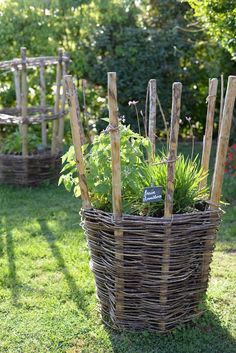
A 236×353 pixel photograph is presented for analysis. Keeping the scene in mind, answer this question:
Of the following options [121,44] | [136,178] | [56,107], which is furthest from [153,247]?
[121,44]

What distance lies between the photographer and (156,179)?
10.9ft

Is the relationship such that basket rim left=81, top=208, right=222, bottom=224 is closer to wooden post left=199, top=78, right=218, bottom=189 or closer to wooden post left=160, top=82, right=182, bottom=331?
wooden post left=160, top=82, right=182, bottom=331

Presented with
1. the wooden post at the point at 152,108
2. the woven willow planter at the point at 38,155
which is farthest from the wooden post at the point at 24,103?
the wooden post at the point at 152,108

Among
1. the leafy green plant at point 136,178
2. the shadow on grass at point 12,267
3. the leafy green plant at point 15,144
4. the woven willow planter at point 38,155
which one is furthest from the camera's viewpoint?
the leafy green plant at point 15,144

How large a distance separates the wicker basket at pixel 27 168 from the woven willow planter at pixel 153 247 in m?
3.58

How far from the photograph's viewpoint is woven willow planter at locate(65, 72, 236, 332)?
3.11 m

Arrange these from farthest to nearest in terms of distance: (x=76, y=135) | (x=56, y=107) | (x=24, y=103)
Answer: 1. (x=56, y=107)
2. (x=24, y=103)
3. (x=76, y=135)

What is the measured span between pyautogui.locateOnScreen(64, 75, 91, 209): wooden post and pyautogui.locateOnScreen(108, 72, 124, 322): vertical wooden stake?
287 mm

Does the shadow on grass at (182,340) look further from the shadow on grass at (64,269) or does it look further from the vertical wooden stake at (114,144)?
the vertical wooden stake at (114,144)

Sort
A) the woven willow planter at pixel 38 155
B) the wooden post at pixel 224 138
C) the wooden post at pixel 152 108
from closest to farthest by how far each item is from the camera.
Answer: the wooden post at pixel 224 138 < the wooden post at pixel 152 108 < the woven willow planter at pixel 38 155

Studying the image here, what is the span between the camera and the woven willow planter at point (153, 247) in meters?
3.11

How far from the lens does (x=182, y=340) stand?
11.0 feet

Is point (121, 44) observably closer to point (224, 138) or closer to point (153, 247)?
point (224, 138)

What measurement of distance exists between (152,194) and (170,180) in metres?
0.13
